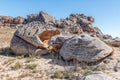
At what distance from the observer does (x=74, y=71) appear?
503 inches

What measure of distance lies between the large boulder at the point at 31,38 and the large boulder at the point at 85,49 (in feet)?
8.74

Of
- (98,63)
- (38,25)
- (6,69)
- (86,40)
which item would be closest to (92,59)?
(98,63)

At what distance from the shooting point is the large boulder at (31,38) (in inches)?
671

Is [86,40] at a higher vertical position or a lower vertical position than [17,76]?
higher

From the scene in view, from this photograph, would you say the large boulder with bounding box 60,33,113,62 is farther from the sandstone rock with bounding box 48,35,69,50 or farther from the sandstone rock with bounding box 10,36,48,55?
the sandstone rock with bounding box 10,36,48,55

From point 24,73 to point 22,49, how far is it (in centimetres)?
450

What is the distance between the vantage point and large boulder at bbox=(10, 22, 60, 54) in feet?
55.9

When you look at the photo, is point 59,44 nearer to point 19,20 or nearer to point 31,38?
point 31,38

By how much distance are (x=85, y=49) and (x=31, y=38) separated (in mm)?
5009

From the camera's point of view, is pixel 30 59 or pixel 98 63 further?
pixel 30 59

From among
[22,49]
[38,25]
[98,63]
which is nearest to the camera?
[98,63]

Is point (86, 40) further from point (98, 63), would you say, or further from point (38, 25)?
point (38, 25)

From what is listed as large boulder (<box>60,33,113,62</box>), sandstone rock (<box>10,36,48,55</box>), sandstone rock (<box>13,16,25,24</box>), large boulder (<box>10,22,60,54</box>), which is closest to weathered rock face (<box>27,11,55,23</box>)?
sandstone rock (<box>13,16,25,24</box>)

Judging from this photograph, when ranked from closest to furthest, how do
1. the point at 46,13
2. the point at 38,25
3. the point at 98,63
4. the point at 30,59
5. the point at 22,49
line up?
the point at 98,63 → the point at 30,59 → the point at 22,49 → the point at 38,25 → the point at 46,13
